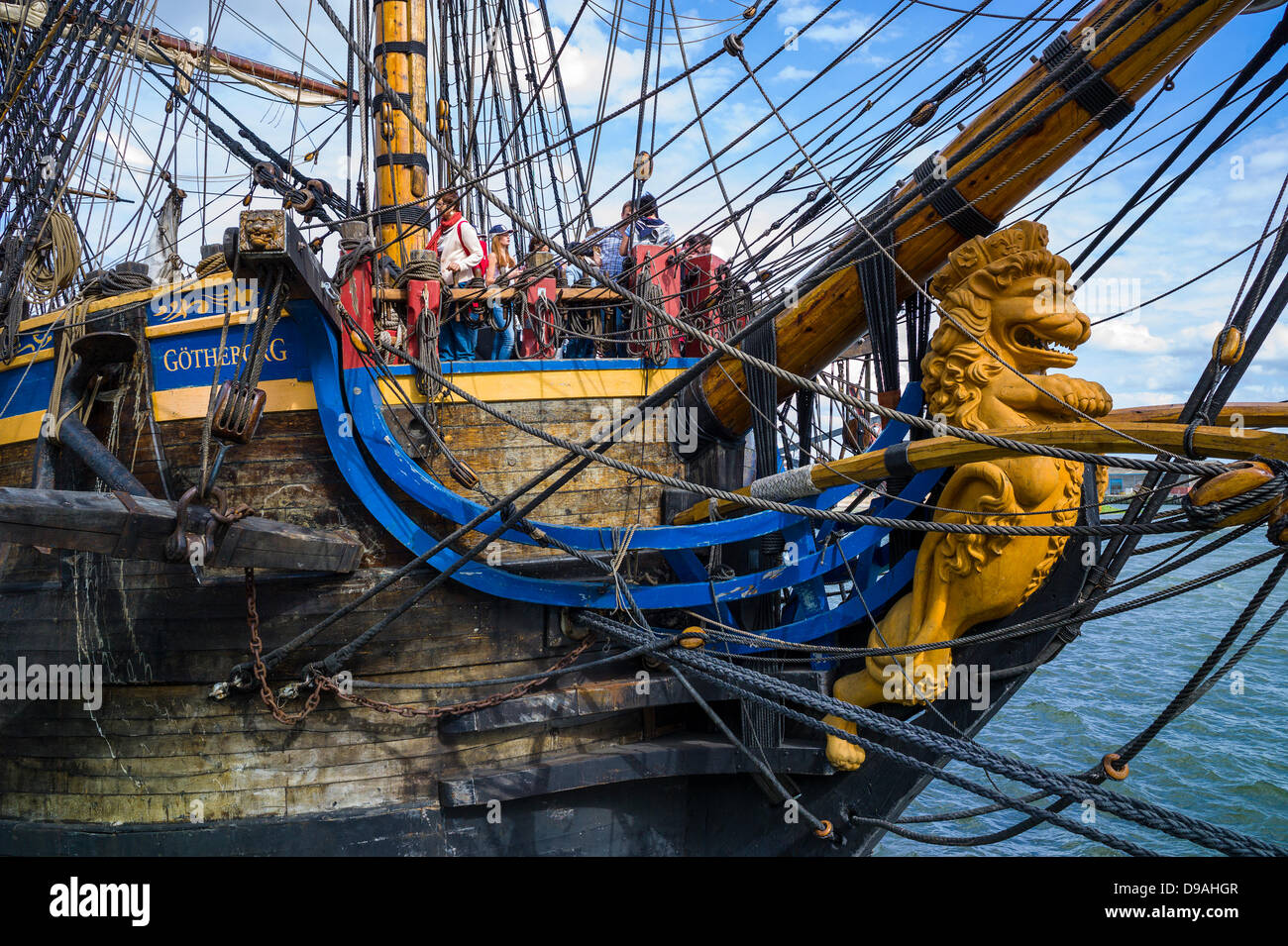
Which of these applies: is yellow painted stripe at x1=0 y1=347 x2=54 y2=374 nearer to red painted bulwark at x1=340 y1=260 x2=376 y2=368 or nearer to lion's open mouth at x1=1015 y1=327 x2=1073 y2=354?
red painted bulwark at x1=340 y1=260 x2=376 y2=368

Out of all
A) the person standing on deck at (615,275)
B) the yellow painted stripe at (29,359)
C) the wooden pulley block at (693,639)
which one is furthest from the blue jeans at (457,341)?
the wooden pulley block at (693,639)

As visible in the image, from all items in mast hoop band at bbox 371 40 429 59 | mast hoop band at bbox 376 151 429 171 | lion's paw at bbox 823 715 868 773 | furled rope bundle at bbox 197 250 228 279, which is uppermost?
mast hoop band at bbox 371 40 429 59

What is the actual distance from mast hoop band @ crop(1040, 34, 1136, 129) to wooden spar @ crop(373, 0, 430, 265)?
16.4 feet

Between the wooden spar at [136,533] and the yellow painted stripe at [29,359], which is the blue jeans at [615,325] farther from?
the yellow painted stripe at [29,359]

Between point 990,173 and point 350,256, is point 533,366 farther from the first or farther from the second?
point 990,173

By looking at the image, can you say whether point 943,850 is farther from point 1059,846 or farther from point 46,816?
point 46,816

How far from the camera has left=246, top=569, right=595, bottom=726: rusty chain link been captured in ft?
16.1

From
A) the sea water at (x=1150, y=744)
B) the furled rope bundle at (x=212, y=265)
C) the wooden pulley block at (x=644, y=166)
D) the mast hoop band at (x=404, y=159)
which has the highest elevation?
the mast hoop band at (x=404, y=159)

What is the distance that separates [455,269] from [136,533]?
319 cm

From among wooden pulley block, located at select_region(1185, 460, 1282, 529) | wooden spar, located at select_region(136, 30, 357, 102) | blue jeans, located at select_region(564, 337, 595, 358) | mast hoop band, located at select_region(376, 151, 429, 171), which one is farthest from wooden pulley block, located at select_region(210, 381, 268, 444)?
wooden spar, located at select_region(136, 30, 357, 102)

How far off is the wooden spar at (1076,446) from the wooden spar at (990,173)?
0.95 m

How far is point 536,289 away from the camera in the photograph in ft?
20.7

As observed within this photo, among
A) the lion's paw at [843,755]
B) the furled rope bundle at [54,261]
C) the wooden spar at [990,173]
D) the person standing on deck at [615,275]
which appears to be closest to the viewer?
the wooden spar at [990,173]

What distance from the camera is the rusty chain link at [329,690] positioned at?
489 cm
